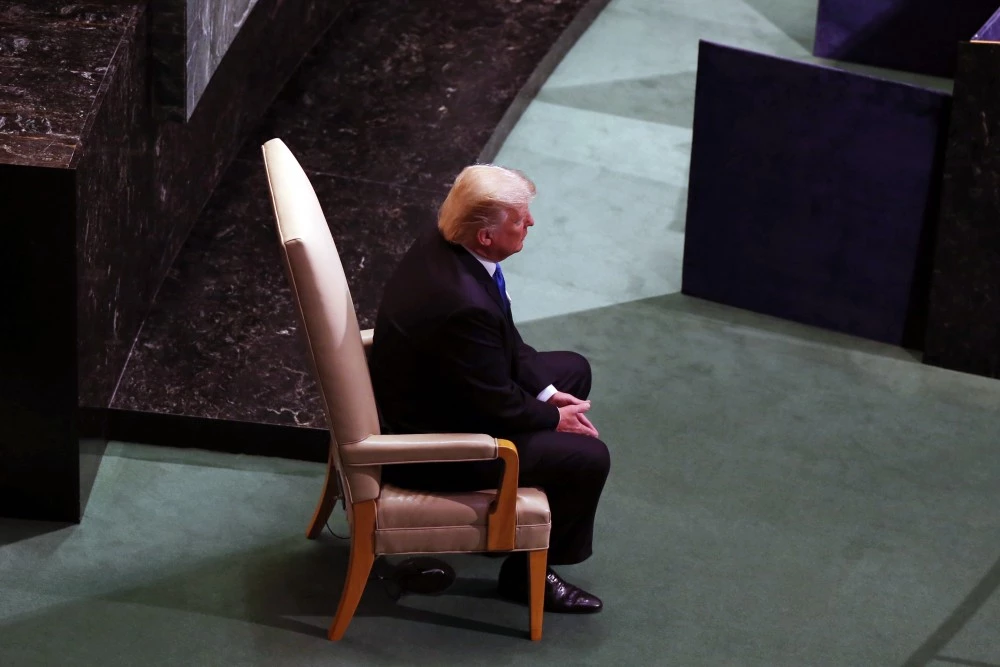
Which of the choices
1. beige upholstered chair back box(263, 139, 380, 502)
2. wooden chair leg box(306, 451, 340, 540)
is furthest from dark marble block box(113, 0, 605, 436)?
beige upholstered chair back box(263, 139, 380, 502)

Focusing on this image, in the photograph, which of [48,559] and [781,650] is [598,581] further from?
[48,559]

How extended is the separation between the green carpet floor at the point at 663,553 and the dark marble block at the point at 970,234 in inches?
5.2

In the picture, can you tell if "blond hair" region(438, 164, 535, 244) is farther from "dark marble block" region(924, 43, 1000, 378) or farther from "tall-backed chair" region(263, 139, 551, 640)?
"dark marble block" region(924, 43, 1000, 378)

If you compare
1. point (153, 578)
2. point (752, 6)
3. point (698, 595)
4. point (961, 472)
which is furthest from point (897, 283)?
point (752, 6)

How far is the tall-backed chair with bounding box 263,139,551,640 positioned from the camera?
337cm

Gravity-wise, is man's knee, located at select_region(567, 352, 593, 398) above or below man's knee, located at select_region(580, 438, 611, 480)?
above

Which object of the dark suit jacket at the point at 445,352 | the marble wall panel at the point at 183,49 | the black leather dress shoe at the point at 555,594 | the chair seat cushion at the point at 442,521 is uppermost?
the marble wall panel at the point at 183,49

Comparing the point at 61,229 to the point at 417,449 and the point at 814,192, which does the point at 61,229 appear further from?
the point at 814,192

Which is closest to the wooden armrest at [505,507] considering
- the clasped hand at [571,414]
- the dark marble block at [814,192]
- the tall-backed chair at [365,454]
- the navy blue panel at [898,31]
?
the tall-backed chair at [365,454]

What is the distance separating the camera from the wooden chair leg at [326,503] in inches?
156

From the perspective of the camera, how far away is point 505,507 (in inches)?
139

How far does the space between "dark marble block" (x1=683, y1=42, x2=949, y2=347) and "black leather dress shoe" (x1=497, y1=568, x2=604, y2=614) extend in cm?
195

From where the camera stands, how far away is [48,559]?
390 cm

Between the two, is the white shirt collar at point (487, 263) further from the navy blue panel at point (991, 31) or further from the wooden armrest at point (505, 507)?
the navy blue panel at point (991, 31)
